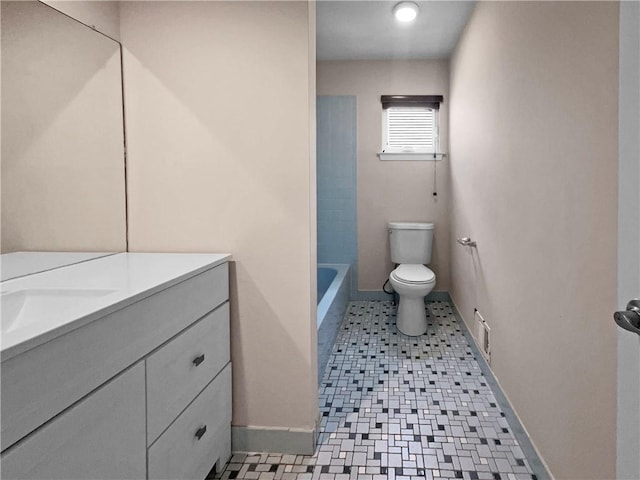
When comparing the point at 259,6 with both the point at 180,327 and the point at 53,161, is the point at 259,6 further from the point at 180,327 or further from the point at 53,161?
the point at 180,327

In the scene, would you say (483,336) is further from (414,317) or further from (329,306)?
(329,306)

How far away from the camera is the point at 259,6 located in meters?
1.48

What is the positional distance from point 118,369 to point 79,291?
27 cm

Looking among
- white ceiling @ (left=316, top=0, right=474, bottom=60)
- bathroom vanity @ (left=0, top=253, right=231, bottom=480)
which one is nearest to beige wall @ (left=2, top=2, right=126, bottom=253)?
bathroom vanity @ (left=0, top=253, right=231, bottom=480)

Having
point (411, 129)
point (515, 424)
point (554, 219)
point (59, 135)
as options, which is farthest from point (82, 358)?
point (411, 129)

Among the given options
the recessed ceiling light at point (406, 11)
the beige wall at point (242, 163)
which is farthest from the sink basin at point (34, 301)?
the recessed ceiling light at point (406, 11)

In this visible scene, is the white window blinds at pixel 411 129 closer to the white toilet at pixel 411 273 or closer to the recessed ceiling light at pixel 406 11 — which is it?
the white toilet at pixel 411 273

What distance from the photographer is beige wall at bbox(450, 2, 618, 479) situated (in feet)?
3.28

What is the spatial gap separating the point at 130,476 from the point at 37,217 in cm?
86

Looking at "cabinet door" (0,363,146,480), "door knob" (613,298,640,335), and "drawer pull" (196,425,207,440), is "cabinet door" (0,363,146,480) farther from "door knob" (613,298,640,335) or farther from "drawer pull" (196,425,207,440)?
"door knob" (613,298,640,335)

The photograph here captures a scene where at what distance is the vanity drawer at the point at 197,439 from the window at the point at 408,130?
2.79 metres

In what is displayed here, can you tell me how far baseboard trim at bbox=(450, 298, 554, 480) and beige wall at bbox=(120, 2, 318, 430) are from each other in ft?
2.80

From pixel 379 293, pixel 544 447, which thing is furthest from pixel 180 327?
pixel 379 293

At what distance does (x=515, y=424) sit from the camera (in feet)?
5.57
